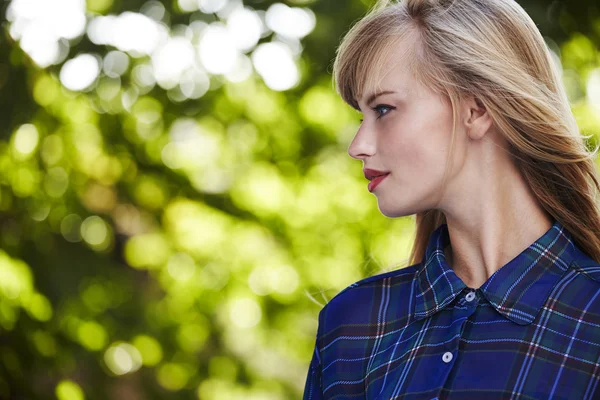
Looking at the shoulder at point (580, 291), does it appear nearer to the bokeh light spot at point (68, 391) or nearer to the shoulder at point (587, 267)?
the shoulder at point (587, 267)

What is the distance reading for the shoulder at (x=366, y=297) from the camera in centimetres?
163

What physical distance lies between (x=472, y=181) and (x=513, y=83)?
196mm

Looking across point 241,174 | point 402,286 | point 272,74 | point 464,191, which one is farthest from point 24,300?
point 464,191

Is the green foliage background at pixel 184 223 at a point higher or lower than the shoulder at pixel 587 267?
lower

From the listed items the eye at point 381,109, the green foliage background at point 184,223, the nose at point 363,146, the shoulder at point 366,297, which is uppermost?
the eye at point 381,109

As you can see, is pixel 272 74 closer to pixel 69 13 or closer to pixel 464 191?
pixel 69 13

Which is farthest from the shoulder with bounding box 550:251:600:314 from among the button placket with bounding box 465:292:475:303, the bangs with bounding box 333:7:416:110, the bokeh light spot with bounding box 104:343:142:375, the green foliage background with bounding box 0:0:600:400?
the bokeh light spot with bounding box 104:343:142:375

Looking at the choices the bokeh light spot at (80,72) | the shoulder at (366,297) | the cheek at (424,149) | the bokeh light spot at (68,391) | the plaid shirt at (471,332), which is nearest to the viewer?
the plaid shirt at (471,332)

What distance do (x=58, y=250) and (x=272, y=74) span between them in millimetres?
1086

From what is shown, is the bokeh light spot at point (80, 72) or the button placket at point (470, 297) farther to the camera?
the bokeh light spot at point (80, 72)

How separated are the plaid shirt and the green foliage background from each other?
113 cm

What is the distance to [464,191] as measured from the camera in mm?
1488

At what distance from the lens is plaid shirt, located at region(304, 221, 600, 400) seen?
1.32 m

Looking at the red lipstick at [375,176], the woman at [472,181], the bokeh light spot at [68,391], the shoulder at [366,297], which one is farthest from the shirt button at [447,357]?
the bokeh light spot at [68,391]
